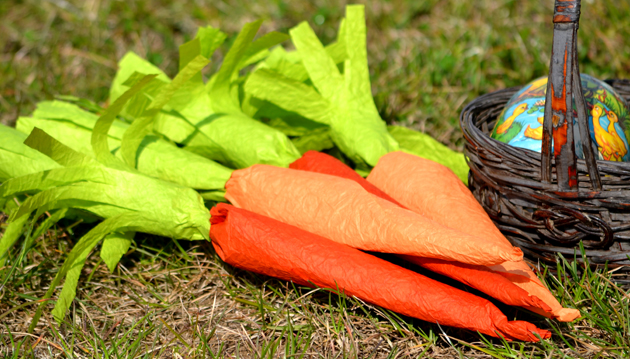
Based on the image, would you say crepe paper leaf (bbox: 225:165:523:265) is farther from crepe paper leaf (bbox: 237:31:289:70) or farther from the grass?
crepe paper leaf (bbox: 237:31:289:70)

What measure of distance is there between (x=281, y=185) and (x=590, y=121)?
81cm

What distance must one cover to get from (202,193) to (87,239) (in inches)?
13.4

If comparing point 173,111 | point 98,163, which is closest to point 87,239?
point 98,163

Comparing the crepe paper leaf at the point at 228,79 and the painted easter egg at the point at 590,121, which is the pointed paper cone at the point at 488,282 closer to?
the painted easter egg at the point at 590,121

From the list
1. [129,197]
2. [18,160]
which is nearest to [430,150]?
[129,197]

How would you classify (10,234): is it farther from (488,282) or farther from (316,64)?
(488,282)

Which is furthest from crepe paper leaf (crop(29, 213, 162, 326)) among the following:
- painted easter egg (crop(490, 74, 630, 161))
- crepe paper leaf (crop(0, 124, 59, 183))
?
painted easter egg (crop(490, 74, 630, 161))

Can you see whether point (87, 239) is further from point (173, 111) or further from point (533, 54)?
point (533, 54)

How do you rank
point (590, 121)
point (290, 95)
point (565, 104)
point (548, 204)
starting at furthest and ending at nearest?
point (290, 95), point (590, 121), point (548, 204), point (565, 104)

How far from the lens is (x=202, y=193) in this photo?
157 cm

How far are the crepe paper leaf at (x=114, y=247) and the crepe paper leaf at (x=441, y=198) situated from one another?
2.32 feet

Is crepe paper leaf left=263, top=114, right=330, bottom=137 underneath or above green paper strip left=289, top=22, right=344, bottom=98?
underneath

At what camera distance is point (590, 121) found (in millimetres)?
1366

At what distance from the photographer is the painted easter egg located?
1.34 m
